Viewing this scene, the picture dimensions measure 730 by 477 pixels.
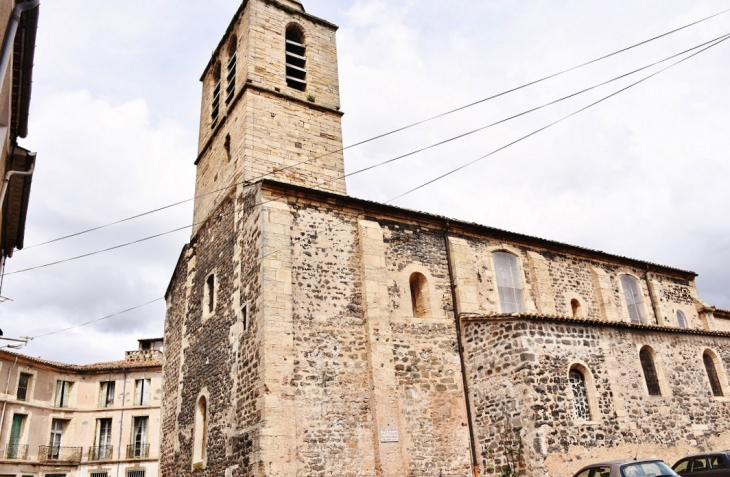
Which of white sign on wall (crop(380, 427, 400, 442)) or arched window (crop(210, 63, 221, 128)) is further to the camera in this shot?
arched window (crop(210, 63, 221, 128))

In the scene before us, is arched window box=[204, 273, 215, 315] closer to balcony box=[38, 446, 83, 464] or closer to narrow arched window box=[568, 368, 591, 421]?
narrow arched window box=[568, 368, 591, 421]

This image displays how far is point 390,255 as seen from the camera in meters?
14.7

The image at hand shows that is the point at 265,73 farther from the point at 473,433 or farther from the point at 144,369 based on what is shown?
the point at 144,369

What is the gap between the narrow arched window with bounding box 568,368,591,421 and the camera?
12.8m

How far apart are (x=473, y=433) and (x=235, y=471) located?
5588 millimetres

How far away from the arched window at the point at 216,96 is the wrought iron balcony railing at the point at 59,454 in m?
19.4

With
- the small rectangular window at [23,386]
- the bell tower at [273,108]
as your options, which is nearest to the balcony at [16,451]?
the small rectangular window at [23,386]

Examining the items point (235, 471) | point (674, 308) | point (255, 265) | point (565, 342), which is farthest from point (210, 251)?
point (674, 308)

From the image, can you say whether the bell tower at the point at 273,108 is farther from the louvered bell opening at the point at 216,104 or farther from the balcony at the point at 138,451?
the balcony at the point at 138,451

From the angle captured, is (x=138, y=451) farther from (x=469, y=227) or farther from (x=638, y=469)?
(x=638, y=469)

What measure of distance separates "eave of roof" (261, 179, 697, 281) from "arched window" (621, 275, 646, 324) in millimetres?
610

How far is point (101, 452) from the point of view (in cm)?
2881

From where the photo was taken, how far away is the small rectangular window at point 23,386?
27.3 m

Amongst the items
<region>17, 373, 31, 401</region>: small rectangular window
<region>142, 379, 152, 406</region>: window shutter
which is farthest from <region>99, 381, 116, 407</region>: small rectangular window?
<region>17, 373, 31, 401</region>: small rectangular window
